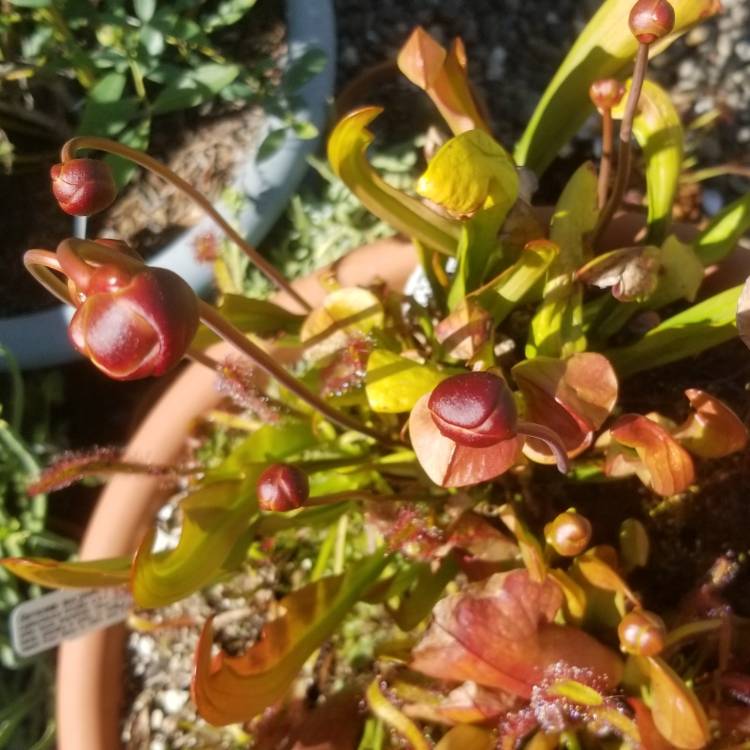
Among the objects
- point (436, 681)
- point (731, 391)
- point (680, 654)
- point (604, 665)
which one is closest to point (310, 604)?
point (436, 681)

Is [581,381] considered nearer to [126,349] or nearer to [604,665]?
[604,665]

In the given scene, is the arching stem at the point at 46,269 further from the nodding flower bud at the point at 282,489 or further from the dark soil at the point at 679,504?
the dark soil at the point at 679,504

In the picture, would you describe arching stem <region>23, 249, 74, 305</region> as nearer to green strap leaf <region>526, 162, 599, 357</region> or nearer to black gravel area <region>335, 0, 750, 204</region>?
green strap leaf <region>526, 162, 599, 357</region>

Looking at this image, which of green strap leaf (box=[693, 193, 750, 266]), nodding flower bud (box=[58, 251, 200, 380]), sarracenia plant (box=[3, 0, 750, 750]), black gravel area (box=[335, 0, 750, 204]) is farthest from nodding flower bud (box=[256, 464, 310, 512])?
black gravel area (box=[335, 0, 750, 204])

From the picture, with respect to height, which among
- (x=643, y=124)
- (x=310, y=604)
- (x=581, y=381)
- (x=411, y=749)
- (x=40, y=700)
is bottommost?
(x=40, y=700)

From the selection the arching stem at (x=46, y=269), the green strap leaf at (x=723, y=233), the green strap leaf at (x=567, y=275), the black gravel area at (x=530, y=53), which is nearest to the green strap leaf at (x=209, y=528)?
the arching stem at (x=46, y=269)

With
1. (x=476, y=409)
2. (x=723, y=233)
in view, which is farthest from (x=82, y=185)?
(x=723, y=233)
